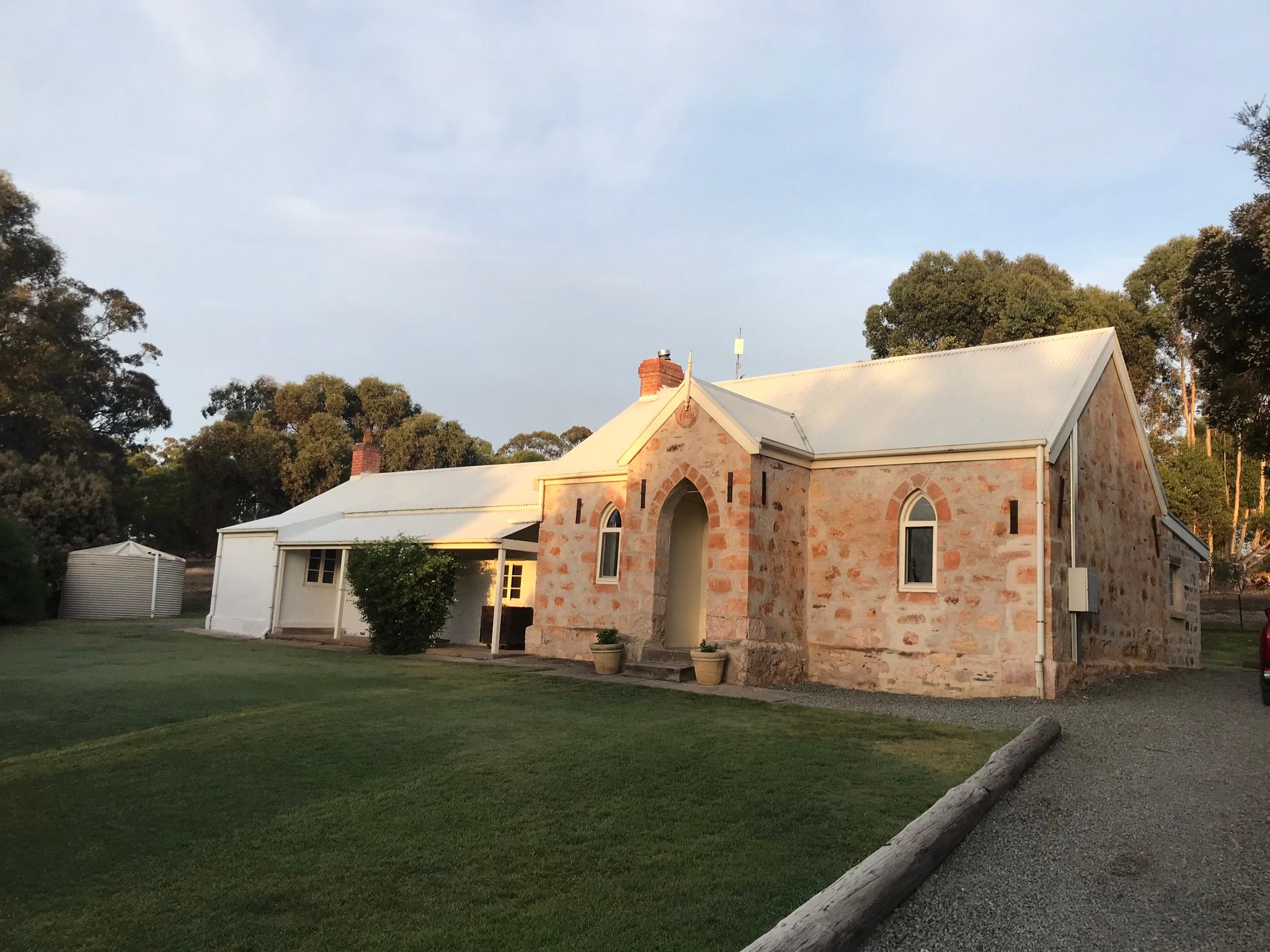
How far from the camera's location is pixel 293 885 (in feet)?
16.6

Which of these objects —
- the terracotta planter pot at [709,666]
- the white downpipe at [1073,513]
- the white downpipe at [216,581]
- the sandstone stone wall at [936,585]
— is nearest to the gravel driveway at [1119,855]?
the sandstone stone wall at [936,585]

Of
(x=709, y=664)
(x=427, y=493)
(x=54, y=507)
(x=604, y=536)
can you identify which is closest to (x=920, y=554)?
(x=709, y=664)

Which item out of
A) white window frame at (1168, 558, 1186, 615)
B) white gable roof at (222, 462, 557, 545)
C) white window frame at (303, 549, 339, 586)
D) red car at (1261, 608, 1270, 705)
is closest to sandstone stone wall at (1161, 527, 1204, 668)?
white window frame at (1168, 558, 1186, 615)

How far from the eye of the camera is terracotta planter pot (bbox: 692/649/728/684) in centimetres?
1315

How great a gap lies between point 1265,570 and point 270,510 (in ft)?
133

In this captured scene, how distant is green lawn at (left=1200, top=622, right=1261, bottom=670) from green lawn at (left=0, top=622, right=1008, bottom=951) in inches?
584

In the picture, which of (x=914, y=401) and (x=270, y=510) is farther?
(x=270, y=510)

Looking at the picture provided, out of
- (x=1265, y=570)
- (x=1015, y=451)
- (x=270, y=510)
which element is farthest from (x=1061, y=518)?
(x=270, y=510)

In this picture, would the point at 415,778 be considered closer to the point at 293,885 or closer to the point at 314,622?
the point at 293,885

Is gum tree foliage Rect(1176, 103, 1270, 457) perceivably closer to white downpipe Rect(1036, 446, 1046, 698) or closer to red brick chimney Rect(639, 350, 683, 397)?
white downpipe Rect(1036, 446, 1046, 698)

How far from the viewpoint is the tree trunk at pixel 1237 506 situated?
3161 centimetres

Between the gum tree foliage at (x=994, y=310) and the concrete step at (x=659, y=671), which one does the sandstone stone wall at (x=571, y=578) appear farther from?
the gum tree foliage at (x=994, y=310)

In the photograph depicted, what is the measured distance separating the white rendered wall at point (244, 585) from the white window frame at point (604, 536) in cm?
1080

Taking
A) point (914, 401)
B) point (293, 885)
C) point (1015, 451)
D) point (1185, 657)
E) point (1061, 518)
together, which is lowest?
point (293, 885)
